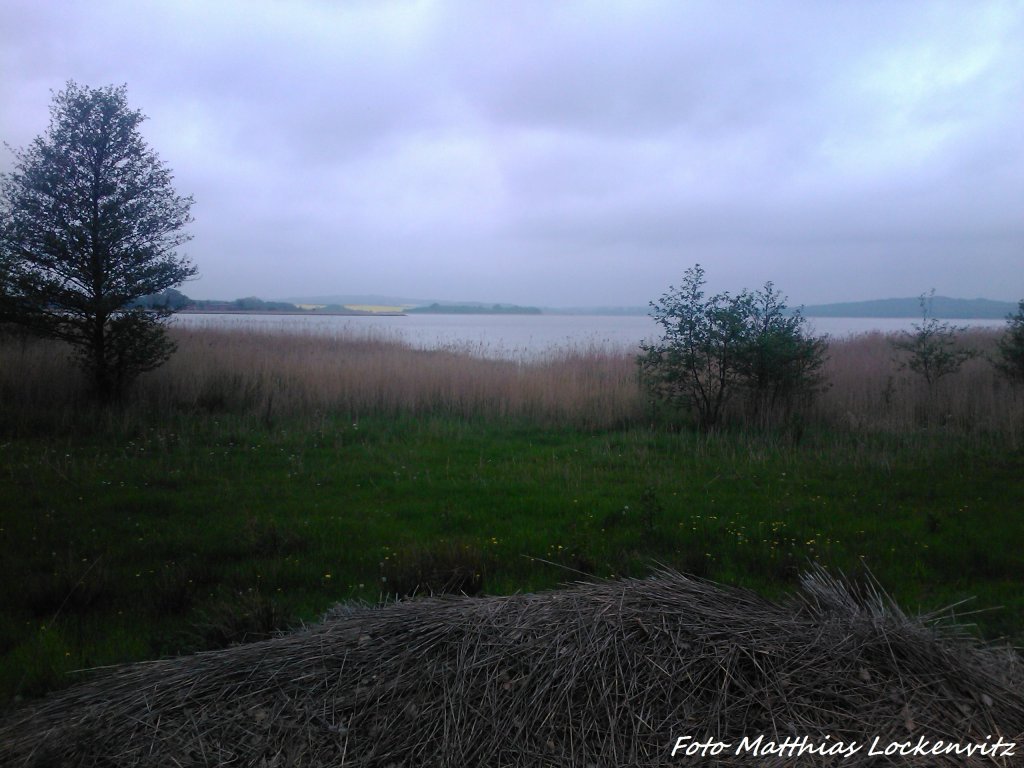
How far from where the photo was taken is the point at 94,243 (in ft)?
45.8

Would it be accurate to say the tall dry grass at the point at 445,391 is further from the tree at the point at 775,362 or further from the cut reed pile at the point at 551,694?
the cut reed pile at the point at 551,694

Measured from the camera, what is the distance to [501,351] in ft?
69.7

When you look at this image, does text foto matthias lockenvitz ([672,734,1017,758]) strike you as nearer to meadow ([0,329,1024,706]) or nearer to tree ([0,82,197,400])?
meadow ([0,329,1024,706])

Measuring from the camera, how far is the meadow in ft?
18.2

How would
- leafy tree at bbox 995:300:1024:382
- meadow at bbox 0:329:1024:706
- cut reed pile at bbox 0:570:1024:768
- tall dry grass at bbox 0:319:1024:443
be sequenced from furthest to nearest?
leafy tree at bbox 995:300:1024:382 → tall dry grass at bbox 0:319:1024:443 → meadow at bbox 0:329:1024:706 → cut reed pile at bbox 0:570:1024:768

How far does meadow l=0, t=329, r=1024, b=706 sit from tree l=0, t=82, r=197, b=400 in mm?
1222

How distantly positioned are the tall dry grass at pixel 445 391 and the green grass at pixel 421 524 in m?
2.07

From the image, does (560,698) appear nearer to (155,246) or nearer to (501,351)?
(155,246)

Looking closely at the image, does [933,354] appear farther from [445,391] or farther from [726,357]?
[445,391]

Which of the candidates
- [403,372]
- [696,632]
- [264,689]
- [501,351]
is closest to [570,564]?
[696,632]

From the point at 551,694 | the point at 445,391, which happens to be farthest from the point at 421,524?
the point at 445,391

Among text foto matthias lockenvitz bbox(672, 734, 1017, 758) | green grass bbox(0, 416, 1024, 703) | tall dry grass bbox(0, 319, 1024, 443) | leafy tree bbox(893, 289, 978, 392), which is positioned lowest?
green grass bbox(0, 416, 1024, 703)

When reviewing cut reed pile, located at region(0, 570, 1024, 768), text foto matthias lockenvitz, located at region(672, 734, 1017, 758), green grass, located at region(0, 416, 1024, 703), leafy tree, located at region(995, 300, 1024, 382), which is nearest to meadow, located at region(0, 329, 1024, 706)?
green grass, located at region(0, 416, 1024, 703)

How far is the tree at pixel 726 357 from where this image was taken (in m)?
13.7
